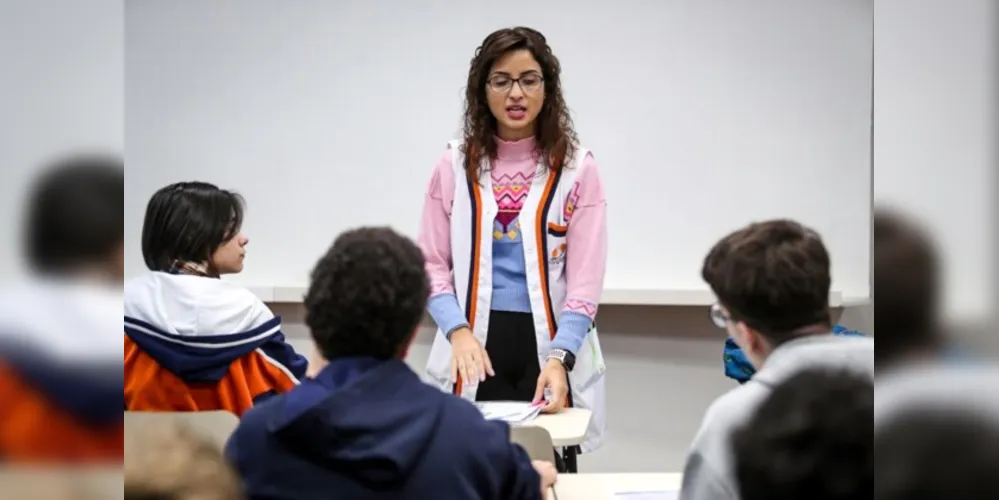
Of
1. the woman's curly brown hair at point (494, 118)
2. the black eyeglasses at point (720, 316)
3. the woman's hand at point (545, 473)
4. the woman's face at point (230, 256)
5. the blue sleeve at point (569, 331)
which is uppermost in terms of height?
the woman's curly brown hair at point (494, 118)

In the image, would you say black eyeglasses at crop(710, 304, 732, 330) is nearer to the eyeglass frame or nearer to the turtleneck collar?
the eyeglass frame

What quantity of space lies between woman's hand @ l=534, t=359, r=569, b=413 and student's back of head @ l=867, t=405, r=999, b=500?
1.12 feet

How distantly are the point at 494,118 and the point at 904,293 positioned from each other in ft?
1.46

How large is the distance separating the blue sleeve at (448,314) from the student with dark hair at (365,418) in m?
0.10

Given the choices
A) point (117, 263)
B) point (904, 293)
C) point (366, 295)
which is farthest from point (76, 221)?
point (904, 293)

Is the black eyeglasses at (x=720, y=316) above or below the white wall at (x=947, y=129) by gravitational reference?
below

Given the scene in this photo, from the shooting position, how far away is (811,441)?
66 cm

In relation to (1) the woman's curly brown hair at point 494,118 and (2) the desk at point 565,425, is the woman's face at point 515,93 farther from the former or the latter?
(2) the desk at point 565,425

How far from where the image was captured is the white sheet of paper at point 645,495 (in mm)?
888

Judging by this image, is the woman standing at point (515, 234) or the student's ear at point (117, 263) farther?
the woman standing at point (515, 234)

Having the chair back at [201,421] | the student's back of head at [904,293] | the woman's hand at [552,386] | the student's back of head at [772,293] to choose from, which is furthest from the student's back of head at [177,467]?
the student's back of head at [904,293]

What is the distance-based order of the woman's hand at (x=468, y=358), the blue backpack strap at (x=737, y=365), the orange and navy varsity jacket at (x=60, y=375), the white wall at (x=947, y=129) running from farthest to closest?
the woman's hand at (x=468, y=358), the blue backpack strap at (x=737, y=365), the white wall at (x=947, y=129), the orange and navy varsity jacket at (x=60, y=375)

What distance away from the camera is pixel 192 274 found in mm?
778

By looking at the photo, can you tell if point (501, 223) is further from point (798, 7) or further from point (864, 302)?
point (798, 7)
